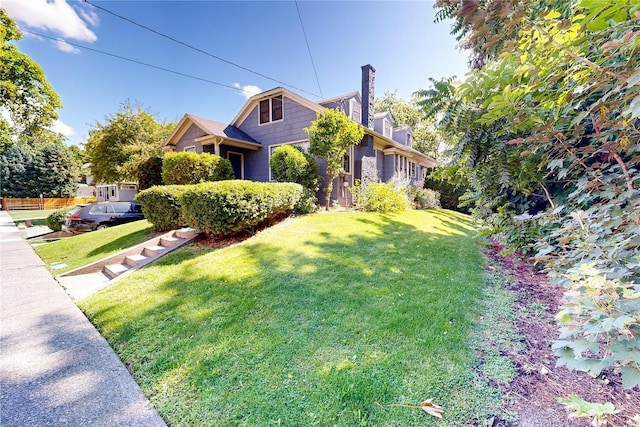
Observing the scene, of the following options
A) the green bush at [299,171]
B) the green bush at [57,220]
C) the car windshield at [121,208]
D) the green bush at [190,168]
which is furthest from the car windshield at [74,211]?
the green bush at [299,171]

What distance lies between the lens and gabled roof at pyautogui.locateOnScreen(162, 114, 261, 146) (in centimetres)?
1249

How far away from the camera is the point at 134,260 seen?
624cm

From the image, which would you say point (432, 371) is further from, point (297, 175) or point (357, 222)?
point (297, 175)

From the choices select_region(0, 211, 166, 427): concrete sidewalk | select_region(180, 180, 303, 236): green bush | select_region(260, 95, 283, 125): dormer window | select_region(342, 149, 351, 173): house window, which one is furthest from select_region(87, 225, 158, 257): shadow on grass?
select_region(342, 149, 351, 173): house window

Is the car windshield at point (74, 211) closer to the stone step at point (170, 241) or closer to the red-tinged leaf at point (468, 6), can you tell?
the stone step at point (170, 241)

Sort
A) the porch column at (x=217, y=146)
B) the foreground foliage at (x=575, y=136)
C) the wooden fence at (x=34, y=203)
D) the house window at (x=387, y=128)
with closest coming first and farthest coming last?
the foreground foliage at (x=575, y=136), the porch column at (x=217, y=146), the house window at (x=387, y=128), the wooden fence at (x=34, y=203)

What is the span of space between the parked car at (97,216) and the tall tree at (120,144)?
5.54m

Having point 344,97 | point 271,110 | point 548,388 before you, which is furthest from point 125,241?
point 344,97

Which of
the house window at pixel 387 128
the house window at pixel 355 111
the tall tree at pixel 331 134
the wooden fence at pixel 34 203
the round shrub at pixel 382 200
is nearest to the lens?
the tall tree at pixel 331 134

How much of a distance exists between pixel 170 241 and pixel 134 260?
96cm

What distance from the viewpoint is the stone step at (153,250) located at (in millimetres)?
6457

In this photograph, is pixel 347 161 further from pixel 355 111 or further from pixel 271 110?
pixel 271 110

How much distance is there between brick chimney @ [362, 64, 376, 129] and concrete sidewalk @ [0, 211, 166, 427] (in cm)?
1319

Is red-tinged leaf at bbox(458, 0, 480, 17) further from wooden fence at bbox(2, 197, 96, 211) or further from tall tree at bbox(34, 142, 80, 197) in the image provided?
tall tree at bbox(34, 142, 80, 197)
